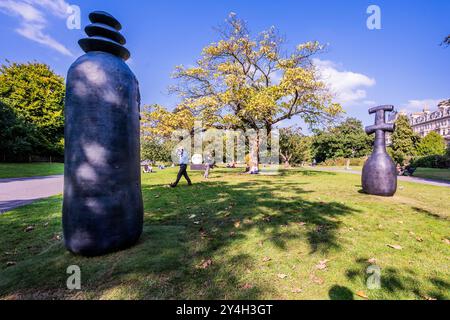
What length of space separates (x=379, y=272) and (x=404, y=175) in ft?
67.9

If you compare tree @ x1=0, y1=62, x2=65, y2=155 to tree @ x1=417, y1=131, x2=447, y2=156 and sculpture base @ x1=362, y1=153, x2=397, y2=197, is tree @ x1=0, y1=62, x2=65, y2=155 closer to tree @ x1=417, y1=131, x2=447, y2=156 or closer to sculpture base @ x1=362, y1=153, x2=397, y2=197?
sculpture base @ x1=362, y1=153, x2=397, y2=197

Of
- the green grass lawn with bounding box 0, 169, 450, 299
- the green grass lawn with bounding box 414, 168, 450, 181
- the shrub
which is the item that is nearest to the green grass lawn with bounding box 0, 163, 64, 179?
the green grass lawn with bounding box 0, 169, 450, 299

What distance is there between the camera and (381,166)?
8.45m

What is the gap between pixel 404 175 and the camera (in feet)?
64.8

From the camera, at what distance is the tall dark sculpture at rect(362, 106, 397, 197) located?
836 cm

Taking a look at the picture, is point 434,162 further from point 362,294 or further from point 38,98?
point 38,98

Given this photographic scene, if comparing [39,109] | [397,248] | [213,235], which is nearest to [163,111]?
[213,235]

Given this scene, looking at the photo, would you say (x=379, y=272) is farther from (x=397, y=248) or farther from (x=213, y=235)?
(x=213, y=235)

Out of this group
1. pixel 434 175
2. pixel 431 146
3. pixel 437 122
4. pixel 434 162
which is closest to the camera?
pixel 434 175

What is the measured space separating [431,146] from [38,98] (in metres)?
76.4

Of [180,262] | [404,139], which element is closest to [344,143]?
[404,139]

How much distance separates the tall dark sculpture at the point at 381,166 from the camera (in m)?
8.36

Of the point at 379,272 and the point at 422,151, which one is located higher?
the point at 422,151

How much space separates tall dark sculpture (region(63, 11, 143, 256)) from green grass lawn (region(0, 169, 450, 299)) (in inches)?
14.5
